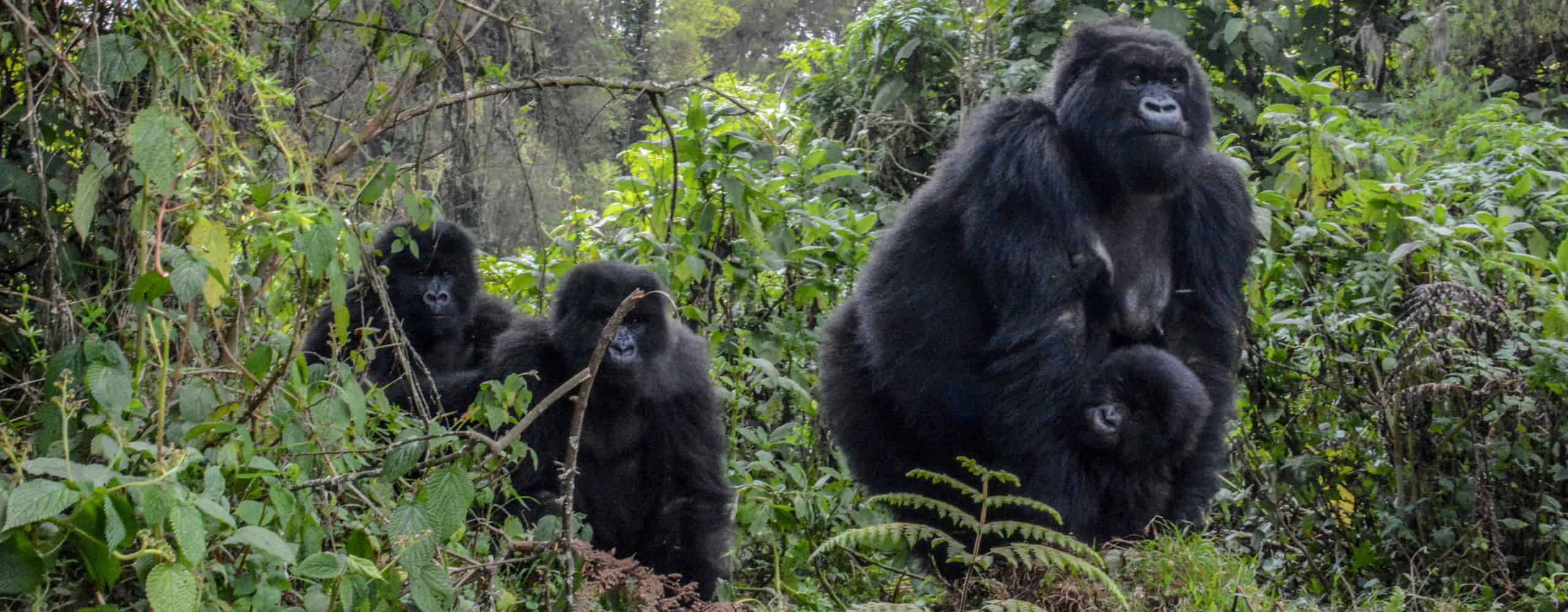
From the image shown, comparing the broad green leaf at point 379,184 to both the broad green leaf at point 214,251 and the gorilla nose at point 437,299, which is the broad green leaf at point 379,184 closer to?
the broad green leaf at point 214,251

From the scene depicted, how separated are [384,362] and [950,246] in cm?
223

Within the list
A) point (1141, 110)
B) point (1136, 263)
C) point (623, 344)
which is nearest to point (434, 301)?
point (623, 344)

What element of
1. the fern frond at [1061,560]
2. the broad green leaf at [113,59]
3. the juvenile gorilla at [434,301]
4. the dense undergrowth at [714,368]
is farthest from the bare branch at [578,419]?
the juvenile gorilla at [434,301]

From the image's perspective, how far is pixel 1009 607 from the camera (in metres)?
2.69

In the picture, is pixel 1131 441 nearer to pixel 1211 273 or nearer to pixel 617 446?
pixel 1211 273

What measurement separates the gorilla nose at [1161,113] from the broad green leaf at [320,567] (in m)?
2.60

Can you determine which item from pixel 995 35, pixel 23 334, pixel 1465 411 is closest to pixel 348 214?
pixel 23 334

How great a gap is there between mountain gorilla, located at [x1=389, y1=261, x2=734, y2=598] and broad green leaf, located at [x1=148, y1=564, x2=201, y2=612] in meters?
2.16

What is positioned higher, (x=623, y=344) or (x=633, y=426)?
(x=623, y=344)

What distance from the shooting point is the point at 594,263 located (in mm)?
4523

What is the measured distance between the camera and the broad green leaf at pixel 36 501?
2004 millimetres

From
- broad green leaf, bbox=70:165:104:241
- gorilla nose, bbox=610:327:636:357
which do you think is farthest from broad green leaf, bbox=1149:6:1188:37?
broad green leaf, bbox=70:165:104:241

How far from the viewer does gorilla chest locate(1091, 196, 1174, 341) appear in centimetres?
412

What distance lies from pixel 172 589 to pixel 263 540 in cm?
15
